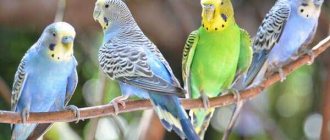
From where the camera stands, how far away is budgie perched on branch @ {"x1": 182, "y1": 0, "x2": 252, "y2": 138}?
1616 mm

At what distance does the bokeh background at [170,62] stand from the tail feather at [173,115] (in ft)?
2.69

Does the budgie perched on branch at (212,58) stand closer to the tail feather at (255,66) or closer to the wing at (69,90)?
the tail feather at (255,66)

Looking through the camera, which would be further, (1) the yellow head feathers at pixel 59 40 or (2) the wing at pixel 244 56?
(2) the wing at pixel 244 56

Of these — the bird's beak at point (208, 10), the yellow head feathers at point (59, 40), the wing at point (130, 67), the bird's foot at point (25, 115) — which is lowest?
the bird's foot at point (25, 115)

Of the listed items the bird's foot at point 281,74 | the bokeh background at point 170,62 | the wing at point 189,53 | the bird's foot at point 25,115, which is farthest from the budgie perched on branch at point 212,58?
the bokeh background at point 170,62

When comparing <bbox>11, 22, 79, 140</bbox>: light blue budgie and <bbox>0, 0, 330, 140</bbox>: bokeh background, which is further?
<bbox>0, 0, 330, 140</bbox>: bokeh background

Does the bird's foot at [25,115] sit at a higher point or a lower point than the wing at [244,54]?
lower

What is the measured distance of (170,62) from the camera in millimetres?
2953

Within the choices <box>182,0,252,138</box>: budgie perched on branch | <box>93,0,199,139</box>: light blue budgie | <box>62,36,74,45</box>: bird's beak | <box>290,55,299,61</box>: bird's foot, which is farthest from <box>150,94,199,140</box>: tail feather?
<box>290,55,299,61</box>: bird's foot

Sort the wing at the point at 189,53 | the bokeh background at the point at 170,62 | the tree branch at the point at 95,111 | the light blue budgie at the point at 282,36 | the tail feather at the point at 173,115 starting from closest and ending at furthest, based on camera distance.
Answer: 1. the tail feather at the point at 173,115
2. the tree branch at the point at 95,111
3. the wing at the point at 189,53
4. the light blue budgie at the point at 282,36
5. the bokeh background at the point at 170,62

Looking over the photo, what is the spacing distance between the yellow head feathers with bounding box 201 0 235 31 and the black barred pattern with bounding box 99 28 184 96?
0.45 ft

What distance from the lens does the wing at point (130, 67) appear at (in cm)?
149

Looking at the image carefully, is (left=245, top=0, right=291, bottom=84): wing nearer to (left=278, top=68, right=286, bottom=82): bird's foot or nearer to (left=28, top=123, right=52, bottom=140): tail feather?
(left=278, top=68, right=286, bottom=82): bird's foot

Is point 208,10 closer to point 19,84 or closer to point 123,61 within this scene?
point 123,61
